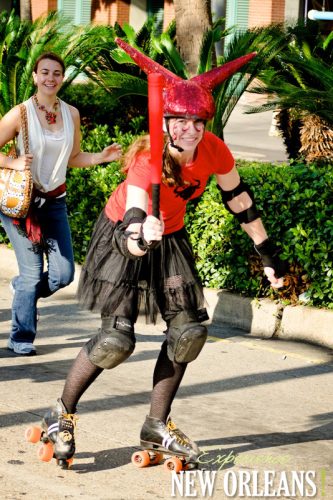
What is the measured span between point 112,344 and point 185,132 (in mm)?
974

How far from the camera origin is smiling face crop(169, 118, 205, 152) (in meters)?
5.20

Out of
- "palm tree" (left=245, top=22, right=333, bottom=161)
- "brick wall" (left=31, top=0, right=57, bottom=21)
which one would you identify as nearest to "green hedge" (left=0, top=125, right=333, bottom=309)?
"palm tree" (left=245, top=22, right=333, bottom=161)

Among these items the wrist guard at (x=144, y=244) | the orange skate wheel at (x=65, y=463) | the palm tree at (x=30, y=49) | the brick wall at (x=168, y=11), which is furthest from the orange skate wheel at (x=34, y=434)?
the brick wall at (x=168, y=11)

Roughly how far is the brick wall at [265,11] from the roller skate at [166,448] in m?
22.6

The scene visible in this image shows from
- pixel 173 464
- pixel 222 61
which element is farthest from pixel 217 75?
pixel 222 61

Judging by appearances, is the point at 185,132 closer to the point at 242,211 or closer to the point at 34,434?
the point at 242,211

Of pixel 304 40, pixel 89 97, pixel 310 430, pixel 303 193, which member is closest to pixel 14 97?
pixel 89 97

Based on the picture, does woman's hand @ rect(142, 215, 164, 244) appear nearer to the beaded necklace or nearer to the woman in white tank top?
the woman in white tank top

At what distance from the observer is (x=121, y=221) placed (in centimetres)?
537

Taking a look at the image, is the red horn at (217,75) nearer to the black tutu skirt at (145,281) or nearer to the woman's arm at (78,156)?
the black tutu skirt at (145,281)

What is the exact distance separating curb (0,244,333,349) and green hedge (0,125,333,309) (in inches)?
3.8

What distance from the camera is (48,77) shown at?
23.4 feet

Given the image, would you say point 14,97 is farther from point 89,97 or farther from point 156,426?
point 156,426

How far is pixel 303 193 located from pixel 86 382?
10.7 feet
